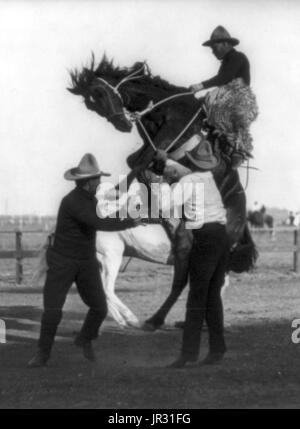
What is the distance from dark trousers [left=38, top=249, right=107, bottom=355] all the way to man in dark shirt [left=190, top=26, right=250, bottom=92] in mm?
2410

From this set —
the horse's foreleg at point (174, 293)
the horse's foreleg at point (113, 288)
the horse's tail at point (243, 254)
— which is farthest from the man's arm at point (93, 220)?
the horse's tail at point (243, 254)

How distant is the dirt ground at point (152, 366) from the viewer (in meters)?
6.55

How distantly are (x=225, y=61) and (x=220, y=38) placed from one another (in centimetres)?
26

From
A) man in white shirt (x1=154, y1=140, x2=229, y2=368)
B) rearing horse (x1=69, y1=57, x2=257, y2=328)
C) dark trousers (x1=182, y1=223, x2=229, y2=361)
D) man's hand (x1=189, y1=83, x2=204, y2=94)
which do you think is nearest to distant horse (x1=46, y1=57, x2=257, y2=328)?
rearing horse (x1=69, y1=57, x2=257, y2=328)

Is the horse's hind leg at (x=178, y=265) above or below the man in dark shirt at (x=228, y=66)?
below

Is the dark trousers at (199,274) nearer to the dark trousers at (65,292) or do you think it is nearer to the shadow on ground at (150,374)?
the shadow on ground at (150,374)

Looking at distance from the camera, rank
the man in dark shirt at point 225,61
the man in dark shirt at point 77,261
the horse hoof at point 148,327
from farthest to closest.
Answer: the horse hoof at point 148,327 < the man in dark shirt at point 225,61 < the man in dark shirt at point 77,261

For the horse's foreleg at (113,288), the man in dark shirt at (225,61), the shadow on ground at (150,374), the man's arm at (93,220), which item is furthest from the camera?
the horse's foreleg at (113,288)

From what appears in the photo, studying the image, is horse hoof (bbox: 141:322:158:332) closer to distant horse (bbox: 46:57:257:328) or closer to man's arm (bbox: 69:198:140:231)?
distant horse (bbox: 46:57:257:328)

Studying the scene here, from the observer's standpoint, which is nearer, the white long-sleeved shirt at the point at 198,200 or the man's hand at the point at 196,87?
the white long-sleeved shirt at the point at 198,200

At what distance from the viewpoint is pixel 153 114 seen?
999cm

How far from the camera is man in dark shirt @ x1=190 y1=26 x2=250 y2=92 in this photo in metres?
9.56

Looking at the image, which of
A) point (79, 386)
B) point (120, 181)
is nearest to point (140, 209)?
point (120, 181)
